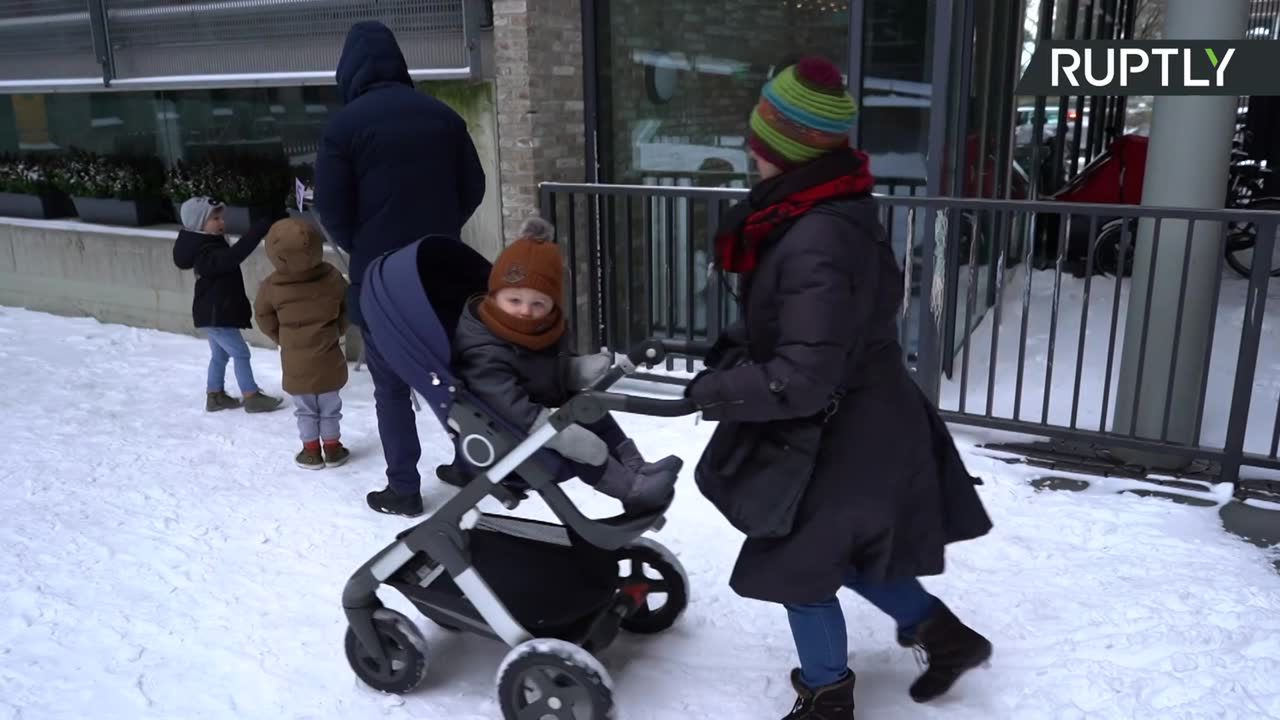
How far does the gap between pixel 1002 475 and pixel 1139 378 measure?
77 centimetres

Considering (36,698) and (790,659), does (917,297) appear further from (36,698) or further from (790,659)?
(36,698)

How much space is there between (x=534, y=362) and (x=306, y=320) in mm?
2337

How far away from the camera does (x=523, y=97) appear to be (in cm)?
641

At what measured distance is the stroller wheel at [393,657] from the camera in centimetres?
322

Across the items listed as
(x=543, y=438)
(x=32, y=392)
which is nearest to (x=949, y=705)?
(x=543, y=438)

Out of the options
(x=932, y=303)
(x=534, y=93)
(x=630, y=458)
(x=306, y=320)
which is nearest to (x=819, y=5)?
(x=534, y=93)

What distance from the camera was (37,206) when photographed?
29.7 ft

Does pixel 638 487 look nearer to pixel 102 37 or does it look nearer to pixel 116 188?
pixel 116 188

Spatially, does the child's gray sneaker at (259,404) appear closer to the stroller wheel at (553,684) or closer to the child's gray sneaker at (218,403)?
the child's gray sneaker at (218,403)

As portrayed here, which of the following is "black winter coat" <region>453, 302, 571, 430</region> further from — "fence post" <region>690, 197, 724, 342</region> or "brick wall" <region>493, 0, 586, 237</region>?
"brick wall" <region>493, 0, 586, 237</region>

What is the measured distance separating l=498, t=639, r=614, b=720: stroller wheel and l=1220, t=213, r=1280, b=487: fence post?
10.6ft

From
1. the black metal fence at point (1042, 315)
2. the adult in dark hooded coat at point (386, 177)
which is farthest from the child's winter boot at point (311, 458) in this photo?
the black metal fence at point (1042, 315)

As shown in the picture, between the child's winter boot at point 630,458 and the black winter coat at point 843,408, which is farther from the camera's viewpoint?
the child's winter boot at point 630,458

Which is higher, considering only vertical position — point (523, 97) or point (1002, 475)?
point (523, 97)
